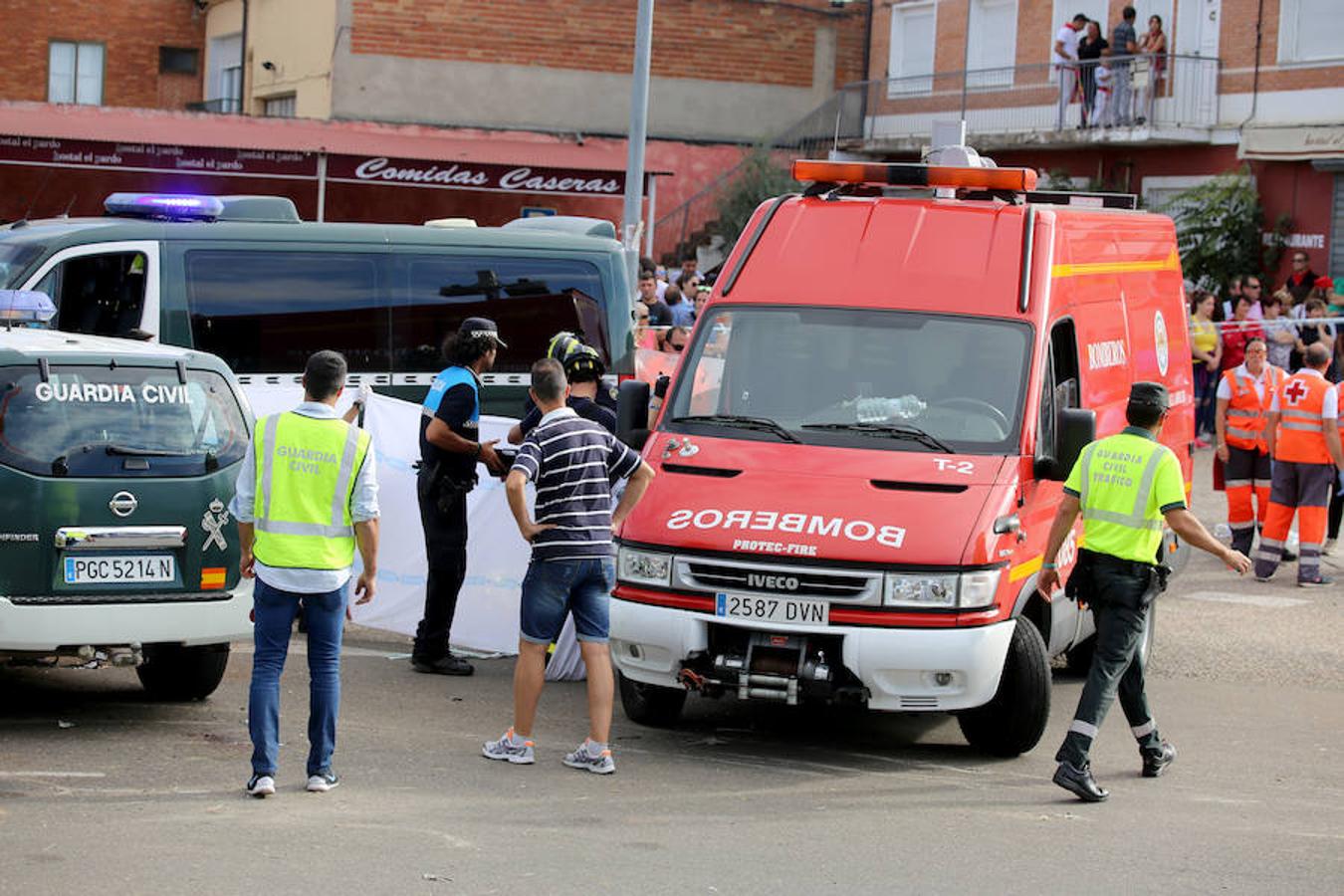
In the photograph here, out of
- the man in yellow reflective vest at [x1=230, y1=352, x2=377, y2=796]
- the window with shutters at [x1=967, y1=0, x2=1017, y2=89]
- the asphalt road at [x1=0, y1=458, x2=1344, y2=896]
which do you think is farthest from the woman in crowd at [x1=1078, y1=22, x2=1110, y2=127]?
the man in yellow reflective vest at [x1=230, y1=352, x2=377, y2=796]

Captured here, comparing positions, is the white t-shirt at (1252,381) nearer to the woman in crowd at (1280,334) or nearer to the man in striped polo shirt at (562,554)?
the woman in crowd at (1280,334)

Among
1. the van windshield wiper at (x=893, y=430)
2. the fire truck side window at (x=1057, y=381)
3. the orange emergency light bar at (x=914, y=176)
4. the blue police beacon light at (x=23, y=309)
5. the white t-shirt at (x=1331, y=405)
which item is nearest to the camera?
the van windshield wiper at (x=893, y=430)

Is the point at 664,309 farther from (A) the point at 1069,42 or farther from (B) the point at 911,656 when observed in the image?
(B) the point at 911,656

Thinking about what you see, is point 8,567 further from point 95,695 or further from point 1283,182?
point 1283,182

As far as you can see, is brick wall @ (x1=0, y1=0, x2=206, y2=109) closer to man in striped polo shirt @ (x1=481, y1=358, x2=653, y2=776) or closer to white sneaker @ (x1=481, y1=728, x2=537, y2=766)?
man in striped polo shirt @ (x1=481, y1=358, x2=653, y2=776)

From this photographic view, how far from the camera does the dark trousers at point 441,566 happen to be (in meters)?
10.6

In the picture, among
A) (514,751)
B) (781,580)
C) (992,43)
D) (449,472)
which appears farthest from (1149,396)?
(992,43)

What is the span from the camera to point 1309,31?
2791cm

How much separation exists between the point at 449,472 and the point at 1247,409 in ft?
26.2

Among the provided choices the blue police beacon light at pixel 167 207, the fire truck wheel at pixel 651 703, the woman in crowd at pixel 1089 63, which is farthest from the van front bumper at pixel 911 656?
the woman in crowd at pixel 1089 63

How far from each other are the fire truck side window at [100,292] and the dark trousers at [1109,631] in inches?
273

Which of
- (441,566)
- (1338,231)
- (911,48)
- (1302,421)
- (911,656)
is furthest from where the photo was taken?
(911,48)

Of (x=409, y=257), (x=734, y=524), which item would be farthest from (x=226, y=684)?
(x=409, y=257)

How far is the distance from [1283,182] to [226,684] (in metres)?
21.8
